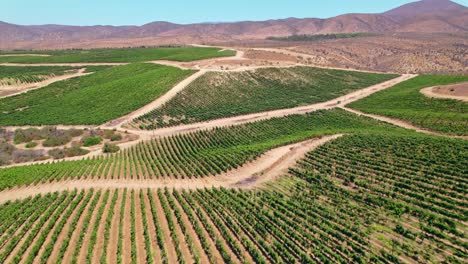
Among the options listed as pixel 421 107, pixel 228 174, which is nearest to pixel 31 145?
pixel 228 174

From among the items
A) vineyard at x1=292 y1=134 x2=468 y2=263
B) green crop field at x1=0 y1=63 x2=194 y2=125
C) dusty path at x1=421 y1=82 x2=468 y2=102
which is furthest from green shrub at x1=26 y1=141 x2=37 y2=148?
dusty path at x1=421 y1=82 x2=468 y2=102

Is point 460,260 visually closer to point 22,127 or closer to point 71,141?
point 71,141

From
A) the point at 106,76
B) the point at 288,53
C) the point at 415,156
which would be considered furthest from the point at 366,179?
the point at 288,53

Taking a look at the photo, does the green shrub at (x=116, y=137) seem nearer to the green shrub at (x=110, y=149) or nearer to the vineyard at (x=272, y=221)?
the green shrub at (x=110, y=149)

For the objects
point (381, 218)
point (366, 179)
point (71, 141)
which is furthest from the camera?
point (71, 141)

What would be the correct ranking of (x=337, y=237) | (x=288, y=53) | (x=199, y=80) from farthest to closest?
(x=288, y=53) → (x=199, y=80) → (x=337, y=237)

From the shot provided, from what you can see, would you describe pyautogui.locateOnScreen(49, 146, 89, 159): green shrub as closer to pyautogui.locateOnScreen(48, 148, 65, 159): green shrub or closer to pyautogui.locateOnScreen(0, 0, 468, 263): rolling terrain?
pyautogui.locateOnScreen(48, 148, 65, 159): green shrub
